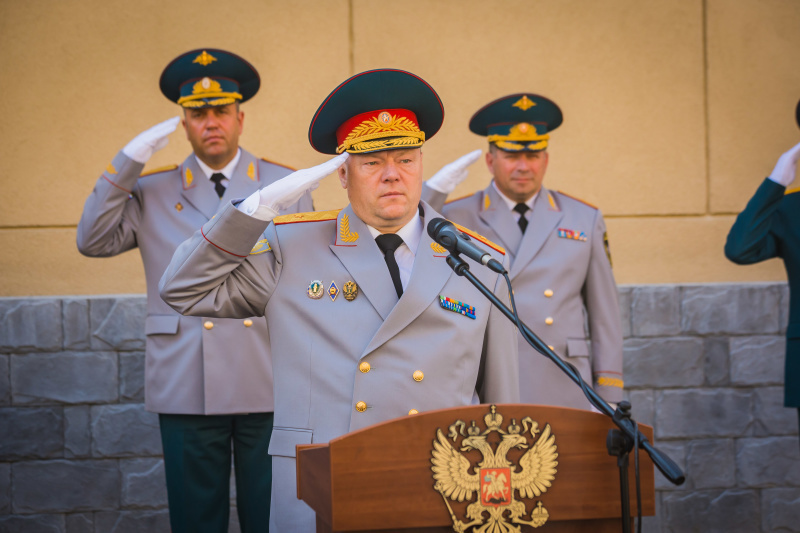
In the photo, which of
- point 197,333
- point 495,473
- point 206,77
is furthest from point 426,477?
point 206,77

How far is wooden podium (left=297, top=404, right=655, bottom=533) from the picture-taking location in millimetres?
1590

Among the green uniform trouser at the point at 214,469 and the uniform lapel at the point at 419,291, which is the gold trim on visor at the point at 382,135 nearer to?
the uniform lapel at the point at 419,291

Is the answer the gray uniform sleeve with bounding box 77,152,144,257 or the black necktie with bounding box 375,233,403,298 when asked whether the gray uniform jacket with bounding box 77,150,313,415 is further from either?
the black necktie with bounding box 375,233,403,298

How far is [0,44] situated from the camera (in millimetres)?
4523

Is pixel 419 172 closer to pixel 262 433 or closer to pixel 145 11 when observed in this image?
pixel 262 433

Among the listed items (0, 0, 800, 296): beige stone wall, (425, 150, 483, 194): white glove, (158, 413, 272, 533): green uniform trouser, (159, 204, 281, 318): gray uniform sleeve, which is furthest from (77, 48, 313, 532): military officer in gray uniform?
(0, 0, 800, 296): beige stone wall

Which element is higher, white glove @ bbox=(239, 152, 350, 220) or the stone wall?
white glove @ bbox=(239, 152, 350, 220)

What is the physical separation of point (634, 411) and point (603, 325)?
1.37 meters

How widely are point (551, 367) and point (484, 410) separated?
1.93 metres

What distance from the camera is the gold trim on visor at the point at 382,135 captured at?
224 centimetres

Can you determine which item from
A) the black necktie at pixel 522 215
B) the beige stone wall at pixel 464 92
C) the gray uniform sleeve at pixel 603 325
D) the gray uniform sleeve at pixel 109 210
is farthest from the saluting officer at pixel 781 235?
the gray uniform sleeve at pixel 109 210

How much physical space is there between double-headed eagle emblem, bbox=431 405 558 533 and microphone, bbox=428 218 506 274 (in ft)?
1.00

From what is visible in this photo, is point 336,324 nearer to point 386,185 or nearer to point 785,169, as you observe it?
point 386,185

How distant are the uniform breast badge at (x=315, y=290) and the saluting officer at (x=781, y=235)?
2174 millimetres
